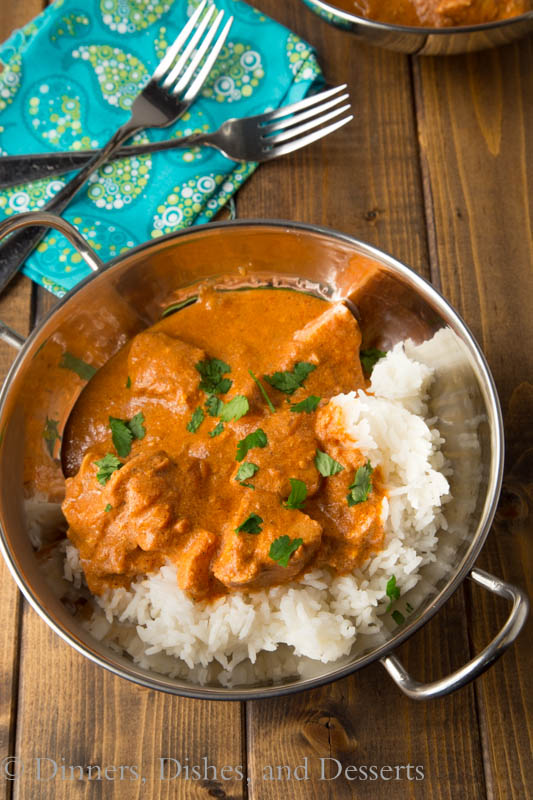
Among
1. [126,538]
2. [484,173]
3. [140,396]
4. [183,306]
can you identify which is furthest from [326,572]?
[484,173]

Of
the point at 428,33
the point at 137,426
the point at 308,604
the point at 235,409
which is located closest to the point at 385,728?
the point at 308,604

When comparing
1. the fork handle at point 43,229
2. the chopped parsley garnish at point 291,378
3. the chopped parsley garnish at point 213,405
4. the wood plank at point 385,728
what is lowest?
the wood plank at point 385,728

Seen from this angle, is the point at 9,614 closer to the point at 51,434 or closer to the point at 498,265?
the point at 51,434

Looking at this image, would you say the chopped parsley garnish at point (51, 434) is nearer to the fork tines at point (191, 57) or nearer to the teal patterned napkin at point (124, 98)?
the teal patterned napkin at point (124, 98)

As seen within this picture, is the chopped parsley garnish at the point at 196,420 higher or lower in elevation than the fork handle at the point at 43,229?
lower

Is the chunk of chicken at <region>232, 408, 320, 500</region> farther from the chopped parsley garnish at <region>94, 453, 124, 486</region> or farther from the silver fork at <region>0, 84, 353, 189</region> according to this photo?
the silver fork at <region>0, 84, 353, 189</region>

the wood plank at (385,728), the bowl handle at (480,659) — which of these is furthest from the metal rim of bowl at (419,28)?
the bowl handle at (480,659)

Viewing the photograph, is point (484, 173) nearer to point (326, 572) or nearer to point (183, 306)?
point (183, 306)
